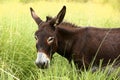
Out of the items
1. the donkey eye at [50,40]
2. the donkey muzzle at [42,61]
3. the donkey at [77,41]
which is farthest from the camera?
the donkey at [77,41]

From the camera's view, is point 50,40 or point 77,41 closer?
point 50,40

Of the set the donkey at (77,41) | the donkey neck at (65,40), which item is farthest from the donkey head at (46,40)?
the donkey neck at (65,40)

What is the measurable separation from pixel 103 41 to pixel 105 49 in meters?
0.16

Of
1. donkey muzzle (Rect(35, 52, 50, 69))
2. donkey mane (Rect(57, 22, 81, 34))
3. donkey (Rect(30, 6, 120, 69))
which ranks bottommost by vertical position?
donkey muzzle (Rect(35, 52, 50, 69))

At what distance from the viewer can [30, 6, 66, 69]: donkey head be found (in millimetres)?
5829

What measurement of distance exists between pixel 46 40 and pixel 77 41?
30.1 inches

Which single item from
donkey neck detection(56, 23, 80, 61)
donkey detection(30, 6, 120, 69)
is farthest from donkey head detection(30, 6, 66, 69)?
donkey neck detection(56, 23, 80, 61)

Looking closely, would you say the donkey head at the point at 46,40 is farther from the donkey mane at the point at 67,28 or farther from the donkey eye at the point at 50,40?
the donkey mane at the point at 67,28

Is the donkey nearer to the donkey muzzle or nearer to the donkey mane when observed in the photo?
Result: the donkey mane

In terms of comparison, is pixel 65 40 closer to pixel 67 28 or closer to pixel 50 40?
pixel 67 28

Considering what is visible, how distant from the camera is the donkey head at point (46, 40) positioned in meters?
5.83

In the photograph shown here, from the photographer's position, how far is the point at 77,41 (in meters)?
6.65

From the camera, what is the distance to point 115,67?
593 cm

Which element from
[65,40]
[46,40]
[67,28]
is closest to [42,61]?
[46,40]
